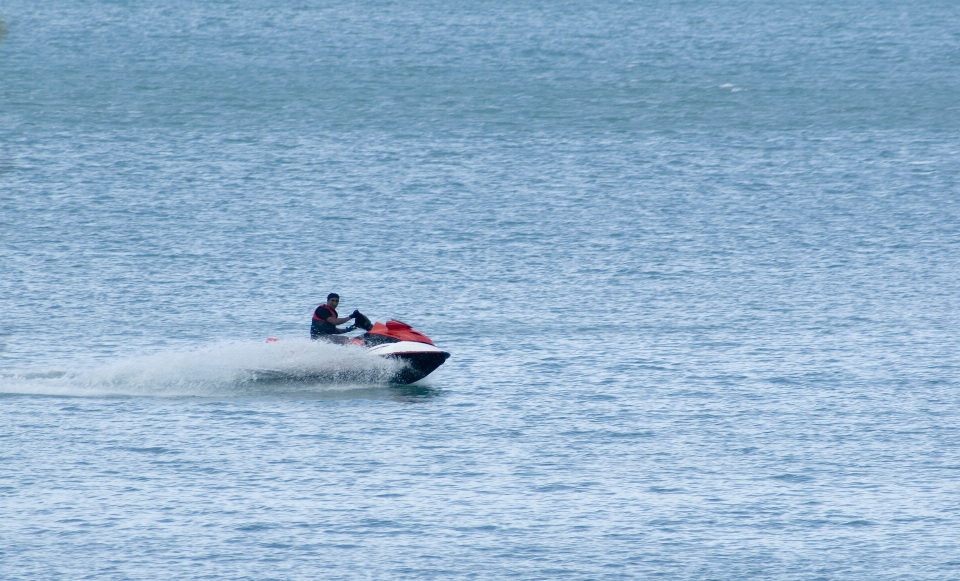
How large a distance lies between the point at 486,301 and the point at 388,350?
11571 millimetres

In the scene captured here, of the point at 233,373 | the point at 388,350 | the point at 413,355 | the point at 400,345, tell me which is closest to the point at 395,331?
the point at 400,345

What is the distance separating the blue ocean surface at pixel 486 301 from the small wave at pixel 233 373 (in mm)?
83

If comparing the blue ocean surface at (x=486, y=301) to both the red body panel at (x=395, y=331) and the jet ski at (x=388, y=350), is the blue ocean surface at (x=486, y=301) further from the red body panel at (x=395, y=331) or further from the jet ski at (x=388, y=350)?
the red body panel at (x=395, y=331)

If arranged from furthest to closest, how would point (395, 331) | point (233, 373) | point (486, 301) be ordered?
point (486, 301) → point (233, 373) → point (395, 331)

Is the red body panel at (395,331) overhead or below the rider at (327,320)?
below

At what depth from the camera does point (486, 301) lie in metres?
41.9

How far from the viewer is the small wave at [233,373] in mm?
30500

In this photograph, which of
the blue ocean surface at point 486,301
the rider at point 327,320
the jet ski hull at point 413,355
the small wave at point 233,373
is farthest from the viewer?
the jet ski hull at point 413,355

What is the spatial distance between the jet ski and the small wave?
0.04 metres

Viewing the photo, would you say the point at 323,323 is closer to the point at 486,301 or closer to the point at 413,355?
the point at 413,355

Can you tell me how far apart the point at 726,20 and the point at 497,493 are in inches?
3251

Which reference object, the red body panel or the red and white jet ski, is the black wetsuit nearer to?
the red and white jet ski

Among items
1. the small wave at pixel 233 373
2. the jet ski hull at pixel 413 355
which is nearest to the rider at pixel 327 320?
the small wave at pixel 233 373

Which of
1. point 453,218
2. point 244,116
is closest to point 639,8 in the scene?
point 244,116
